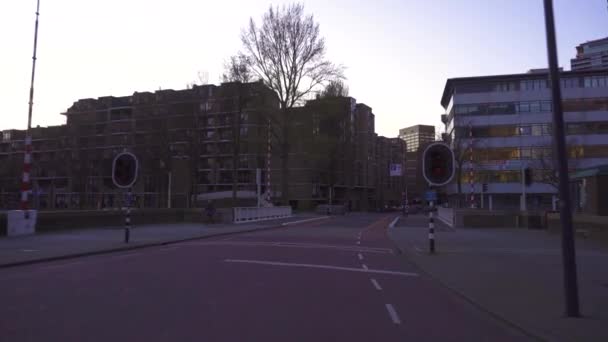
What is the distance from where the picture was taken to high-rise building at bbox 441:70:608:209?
75.1 meters

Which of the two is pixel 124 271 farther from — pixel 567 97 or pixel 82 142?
pixel 567 97

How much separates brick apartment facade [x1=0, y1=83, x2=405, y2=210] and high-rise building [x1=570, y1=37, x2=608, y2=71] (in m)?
45.3

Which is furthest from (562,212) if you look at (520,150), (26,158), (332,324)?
(520,150)

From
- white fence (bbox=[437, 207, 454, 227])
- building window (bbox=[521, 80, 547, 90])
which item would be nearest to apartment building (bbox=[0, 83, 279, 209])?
white fence (bbox=[437, 207, 454, 227])

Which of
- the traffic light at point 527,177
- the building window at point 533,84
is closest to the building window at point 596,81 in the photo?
the building window at point 533,84

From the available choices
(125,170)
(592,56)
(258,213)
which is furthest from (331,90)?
(592,56)

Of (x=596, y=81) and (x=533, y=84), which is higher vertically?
(x=533, y=84)

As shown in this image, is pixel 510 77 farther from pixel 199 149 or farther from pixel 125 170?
pixel 125 170

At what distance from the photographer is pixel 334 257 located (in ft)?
60.5

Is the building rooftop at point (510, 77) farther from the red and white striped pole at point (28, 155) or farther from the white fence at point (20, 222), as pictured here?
the white fence at point (20, 222)

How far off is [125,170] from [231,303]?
16140mm

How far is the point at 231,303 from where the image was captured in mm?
9508

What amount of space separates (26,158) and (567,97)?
73994 mm

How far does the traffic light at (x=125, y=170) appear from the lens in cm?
2378
